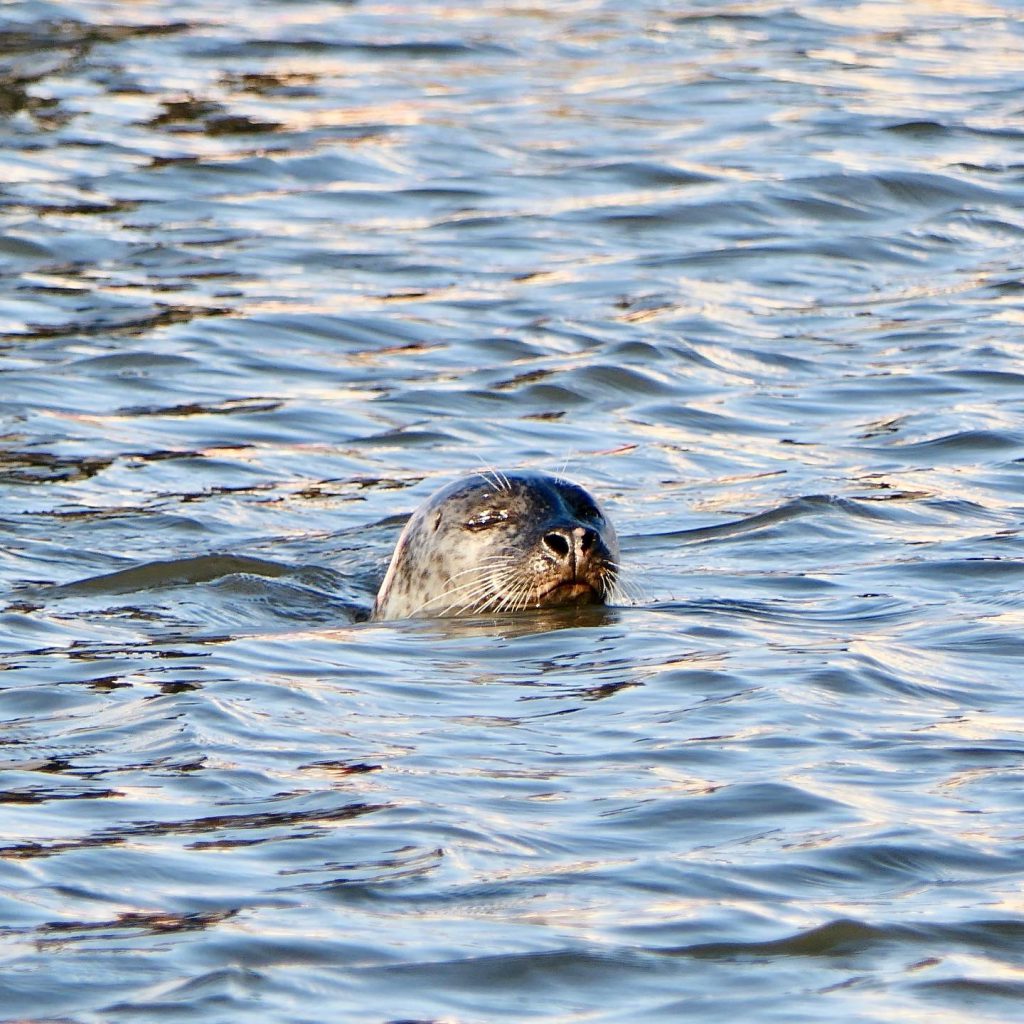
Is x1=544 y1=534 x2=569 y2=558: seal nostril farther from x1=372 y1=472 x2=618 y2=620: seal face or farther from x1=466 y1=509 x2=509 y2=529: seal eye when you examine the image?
x1=466 y1=509 x2=509 y2=529: seal eye

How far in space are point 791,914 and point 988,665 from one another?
2.47 m

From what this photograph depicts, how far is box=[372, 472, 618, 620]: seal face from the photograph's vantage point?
822cm

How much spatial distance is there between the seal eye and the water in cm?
43

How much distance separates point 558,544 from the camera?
8.23 meters

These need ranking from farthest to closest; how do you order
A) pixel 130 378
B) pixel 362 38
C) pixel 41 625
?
pixel 362 38 < pixel 130 378 < pixel 41 625

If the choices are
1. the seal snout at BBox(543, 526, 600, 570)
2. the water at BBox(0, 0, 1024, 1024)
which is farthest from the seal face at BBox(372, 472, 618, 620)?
the water at BBox(0, 0, 1024, 1024)

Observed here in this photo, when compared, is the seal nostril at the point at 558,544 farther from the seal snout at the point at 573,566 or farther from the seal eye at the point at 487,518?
the seal eye at the point at 487,518

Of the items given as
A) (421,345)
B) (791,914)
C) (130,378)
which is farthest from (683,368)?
(791,914)

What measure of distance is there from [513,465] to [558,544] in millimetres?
2516

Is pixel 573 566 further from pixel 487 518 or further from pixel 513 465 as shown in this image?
pixel 513 465

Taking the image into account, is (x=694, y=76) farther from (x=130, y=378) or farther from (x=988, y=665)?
(x=988, y=665)

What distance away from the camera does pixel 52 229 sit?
14938 millimetres

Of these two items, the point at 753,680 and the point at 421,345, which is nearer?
the point at 753,680

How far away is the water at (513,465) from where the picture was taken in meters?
4.77
